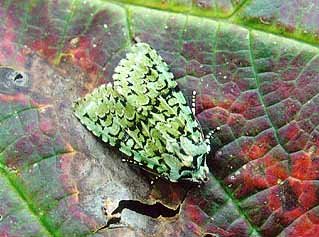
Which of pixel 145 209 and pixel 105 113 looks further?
pixel 105 113

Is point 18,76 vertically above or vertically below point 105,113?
above

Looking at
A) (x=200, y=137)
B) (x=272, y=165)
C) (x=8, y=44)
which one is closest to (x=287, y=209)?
(x=272, y=165)

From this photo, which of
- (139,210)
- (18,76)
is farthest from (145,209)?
(18,76)

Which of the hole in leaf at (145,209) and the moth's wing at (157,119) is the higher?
the moth's wing at (157,119)

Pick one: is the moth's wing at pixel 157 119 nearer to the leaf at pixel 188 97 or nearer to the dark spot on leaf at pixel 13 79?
the leaf at pixel 188 97

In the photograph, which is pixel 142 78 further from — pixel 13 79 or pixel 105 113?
pixel 13 79

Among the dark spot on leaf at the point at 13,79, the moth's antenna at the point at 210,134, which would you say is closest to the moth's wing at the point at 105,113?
the dark spot on leaf at the point at 13,79

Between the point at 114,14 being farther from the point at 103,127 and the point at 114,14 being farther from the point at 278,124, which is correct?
the point at 278,124
